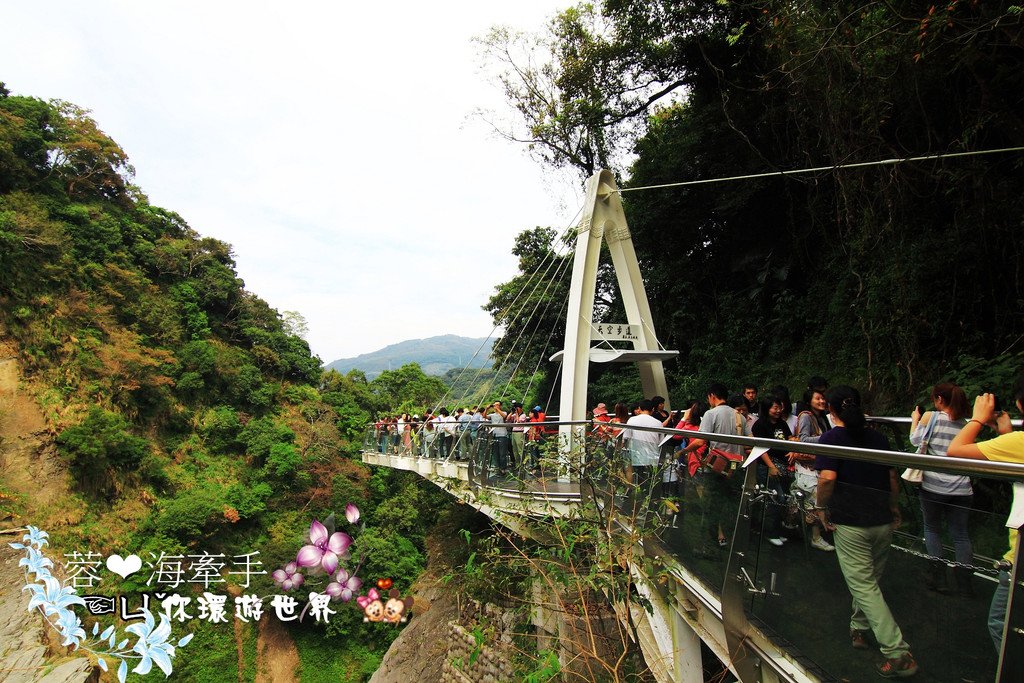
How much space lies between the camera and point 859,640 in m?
1.68

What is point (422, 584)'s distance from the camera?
16125 mm

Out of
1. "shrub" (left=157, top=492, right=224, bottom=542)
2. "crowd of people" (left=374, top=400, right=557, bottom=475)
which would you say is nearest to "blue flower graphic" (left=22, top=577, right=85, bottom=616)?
"shrub" (left=157, top=492, right=224, bottom=542)

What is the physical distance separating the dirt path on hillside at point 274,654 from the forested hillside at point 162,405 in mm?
343

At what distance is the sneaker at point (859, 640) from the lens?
166cm

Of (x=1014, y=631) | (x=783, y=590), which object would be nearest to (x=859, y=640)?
(x=783, y=590)

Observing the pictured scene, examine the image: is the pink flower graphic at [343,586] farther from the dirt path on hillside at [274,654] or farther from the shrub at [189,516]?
the shrub at [189,516]

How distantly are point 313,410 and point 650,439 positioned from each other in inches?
897

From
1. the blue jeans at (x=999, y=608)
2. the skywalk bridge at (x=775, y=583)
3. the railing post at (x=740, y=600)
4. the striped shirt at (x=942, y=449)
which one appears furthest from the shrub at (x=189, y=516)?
the blue jeans at (x=999, y=608)

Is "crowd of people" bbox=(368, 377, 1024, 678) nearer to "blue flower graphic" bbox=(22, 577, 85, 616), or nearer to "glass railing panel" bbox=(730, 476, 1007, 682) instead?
"glass railing panel" bbox=(730, 476, 1007, 682)

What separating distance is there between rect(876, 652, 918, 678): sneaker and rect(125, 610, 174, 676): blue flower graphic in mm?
17659

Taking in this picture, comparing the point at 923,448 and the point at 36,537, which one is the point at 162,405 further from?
the point at 923,448

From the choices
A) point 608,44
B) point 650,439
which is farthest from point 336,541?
point 650,439

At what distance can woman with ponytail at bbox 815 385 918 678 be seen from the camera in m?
1.59

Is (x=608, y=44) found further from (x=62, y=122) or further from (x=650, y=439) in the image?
(x=62, y=122)
